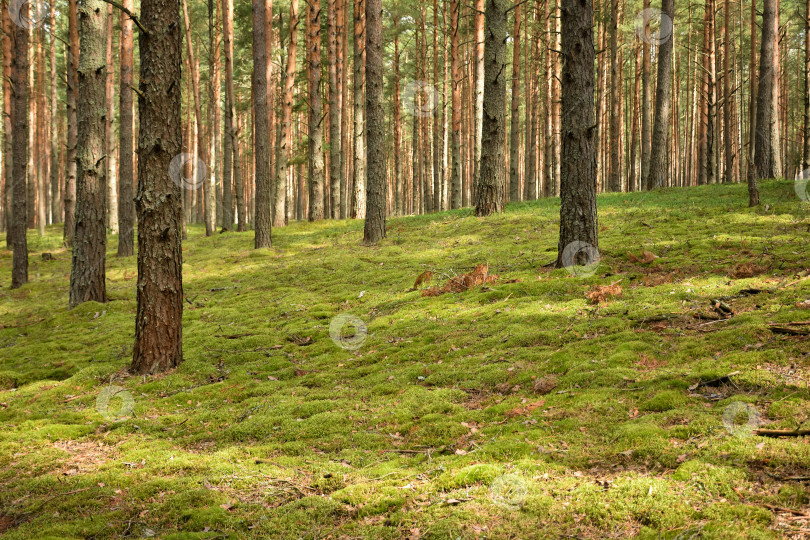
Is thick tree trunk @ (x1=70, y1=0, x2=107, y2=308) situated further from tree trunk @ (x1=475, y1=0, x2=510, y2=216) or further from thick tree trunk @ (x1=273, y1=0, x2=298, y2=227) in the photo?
thick tree trunk @ (x1=273, y1=0, x2=298, y2=227)

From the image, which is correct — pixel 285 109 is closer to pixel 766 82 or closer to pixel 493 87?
pixel 493 87

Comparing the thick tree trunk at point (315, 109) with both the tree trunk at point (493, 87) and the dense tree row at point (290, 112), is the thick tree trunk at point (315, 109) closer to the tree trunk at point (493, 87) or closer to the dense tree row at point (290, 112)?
the dense tree row at point (290, 112)

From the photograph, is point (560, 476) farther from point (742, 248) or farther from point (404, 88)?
point (404, 88)

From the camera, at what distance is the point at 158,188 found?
7.12m

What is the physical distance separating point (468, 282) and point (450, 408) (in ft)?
14.4

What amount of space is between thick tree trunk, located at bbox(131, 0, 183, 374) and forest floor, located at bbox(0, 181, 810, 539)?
703 millimetres

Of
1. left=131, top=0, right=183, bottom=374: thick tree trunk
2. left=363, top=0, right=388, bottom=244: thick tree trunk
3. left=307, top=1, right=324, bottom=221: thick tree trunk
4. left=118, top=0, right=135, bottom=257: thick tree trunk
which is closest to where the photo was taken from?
left=131, top=0, right=183, bottom=374: thick tree trunk

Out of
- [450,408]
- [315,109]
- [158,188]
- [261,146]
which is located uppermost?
[315,109]

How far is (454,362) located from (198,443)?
3103mm

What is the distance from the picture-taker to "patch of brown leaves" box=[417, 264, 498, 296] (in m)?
9.67

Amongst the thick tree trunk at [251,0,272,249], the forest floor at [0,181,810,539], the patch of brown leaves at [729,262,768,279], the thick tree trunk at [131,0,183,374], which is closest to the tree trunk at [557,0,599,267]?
the forest floor at [0,181,810,539]

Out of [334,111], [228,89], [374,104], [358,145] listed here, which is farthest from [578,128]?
[228,89]

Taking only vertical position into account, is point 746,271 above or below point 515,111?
below

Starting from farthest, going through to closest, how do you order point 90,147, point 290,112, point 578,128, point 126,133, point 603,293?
1. point 290,112
2. point 126,133
3. point 90,147
4. point 578,128
5. point 603,293
